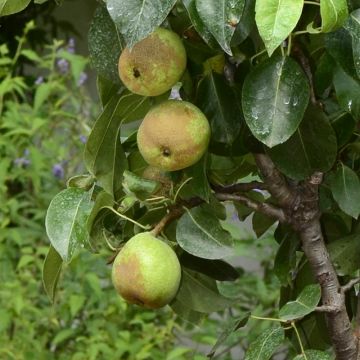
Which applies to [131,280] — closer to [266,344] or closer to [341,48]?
[266,344]

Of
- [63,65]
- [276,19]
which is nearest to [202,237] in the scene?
[276,19]

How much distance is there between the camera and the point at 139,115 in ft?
3.21

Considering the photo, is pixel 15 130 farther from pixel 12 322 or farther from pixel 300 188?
pixel 300 188

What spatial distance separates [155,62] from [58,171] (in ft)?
5.53

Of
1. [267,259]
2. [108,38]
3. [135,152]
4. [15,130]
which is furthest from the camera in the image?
[267,259]

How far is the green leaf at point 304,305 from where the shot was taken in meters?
0.90

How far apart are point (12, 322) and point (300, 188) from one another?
1.40 m

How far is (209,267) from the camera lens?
1086 mm

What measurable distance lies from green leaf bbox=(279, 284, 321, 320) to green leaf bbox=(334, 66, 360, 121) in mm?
200

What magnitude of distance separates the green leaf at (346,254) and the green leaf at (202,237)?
0.15 meters

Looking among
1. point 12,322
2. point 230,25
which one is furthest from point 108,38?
point 12,322

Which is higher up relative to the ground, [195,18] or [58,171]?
[195,18]

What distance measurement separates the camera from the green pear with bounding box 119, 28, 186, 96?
818 mm

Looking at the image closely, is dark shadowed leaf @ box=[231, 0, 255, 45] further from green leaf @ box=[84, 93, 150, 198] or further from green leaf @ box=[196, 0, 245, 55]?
green leaf @ box=[84, 93, 150, 198]
